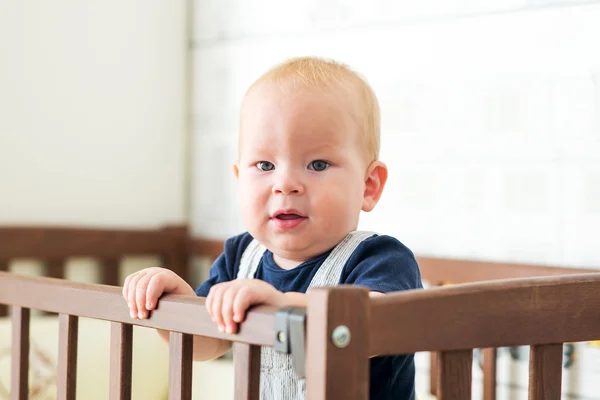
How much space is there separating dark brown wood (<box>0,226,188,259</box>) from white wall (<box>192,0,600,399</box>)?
498 millimetres

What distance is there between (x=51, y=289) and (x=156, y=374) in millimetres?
752

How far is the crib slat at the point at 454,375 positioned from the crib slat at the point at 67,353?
0.43 m

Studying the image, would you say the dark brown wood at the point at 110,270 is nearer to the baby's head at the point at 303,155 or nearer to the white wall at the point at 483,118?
the white wall at the point at 483,118

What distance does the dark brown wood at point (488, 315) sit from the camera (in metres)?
0.69

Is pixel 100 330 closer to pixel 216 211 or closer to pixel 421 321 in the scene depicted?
pixel 216 211

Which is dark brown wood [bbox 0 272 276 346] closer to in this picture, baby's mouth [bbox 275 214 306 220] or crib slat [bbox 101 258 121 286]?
baby's mouth [bbox 275 214 306 220]

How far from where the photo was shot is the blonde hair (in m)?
0.97

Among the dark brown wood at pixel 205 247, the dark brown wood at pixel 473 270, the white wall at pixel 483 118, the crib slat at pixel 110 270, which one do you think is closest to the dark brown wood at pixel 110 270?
the crib slat at pixel 110 270

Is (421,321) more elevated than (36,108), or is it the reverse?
(36,108)

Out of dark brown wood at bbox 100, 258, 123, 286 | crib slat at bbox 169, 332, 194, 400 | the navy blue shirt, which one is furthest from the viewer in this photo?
dark brown wood at bbox 100, 258, 123, 286

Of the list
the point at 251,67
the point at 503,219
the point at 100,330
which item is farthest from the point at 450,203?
the point at 100,330

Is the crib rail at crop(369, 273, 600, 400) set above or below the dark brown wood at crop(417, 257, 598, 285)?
above

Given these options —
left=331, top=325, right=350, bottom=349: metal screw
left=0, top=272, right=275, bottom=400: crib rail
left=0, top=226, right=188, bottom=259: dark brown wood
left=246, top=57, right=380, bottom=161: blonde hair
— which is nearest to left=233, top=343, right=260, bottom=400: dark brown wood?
left=0, top=272, right=275, bottom=400: crib rail

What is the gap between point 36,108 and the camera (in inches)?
68.7
